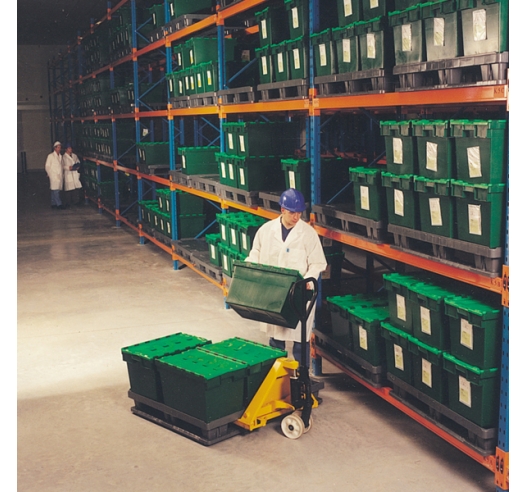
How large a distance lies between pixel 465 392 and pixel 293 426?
143 centimetres

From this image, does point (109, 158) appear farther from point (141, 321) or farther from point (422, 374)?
point (422, 374)

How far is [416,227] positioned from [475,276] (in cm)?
79

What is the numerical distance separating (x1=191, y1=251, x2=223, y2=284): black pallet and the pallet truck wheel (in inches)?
163

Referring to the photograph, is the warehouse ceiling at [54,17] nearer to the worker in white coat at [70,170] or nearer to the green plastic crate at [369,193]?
the worker in white coat at [70,170]

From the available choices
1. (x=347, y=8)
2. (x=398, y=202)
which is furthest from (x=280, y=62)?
(x=398, y=202)

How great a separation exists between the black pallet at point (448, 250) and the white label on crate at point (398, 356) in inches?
31.3

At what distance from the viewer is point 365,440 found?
5141 mm

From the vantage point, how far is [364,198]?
5.58 meters

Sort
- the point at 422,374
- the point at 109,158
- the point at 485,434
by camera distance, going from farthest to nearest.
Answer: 1. the point at 109,158
2. the point at 422,374
3. the point at 485,434

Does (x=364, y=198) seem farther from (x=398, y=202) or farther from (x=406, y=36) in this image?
(x=406, y=36)

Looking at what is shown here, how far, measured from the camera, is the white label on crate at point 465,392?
436 cm

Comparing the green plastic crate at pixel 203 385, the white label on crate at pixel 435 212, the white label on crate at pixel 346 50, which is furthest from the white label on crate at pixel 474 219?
the green plastic crate at pixel 203 385

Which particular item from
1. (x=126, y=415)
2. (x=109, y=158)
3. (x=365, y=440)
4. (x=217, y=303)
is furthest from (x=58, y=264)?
(x=365, y=440)

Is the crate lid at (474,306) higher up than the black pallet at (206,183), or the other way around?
the black pallet at (206,183)
